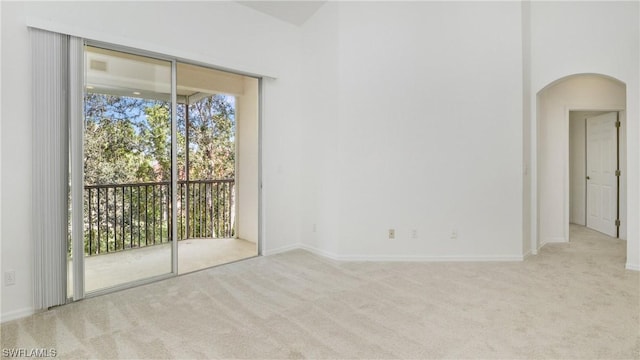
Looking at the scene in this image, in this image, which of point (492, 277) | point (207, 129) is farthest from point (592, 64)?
point (207, 129)

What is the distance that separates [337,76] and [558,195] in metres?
3.68

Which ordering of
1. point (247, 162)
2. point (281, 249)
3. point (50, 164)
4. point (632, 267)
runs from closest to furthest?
1. point (50, 164)
2. point (632, 267)
3. point (281, 249)
4. point (247, 162)

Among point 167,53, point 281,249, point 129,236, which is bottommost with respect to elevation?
point 281,249

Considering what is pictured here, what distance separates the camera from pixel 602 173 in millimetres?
5621

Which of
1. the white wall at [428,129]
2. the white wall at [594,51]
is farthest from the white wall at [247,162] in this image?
the white wall at [594,51]

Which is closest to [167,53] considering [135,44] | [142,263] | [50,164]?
[135,44]

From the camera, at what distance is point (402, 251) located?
4.14 meters

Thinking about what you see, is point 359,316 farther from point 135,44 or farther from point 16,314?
point 135,44

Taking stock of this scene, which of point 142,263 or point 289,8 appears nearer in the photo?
point 142,263

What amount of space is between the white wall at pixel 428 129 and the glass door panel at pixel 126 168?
194 cm

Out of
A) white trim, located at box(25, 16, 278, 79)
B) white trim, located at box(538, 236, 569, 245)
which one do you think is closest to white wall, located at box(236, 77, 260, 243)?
white trim, located at box(25, 16, 278, 79)

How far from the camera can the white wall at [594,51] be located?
149 inches

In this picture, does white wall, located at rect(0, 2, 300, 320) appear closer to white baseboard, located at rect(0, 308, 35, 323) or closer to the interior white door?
white baseboard, located at rect(0, 308, 35, 323)

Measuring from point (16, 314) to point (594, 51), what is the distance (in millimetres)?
6209
